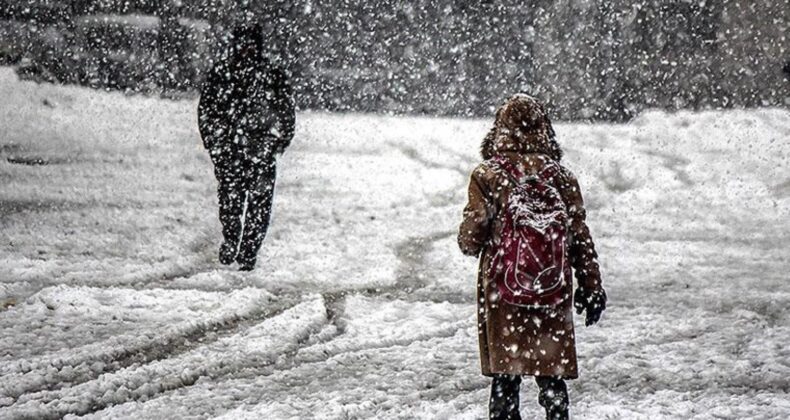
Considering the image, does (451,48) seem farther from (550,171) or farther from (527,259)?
(527,259)

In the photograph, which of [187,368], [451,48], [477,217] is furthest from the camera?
[451,48]

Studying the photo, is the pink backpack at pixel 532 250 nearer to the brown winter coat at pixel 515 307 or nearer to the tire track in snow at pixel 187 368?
the brown winter coat at pixel 515 307

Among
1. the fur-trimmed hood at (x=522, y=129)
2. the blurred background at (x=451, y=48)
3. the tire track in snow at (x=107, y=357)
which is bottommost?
the tire track in snow at (x=107, y=357)

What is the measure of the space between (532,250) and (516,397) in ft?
2.32

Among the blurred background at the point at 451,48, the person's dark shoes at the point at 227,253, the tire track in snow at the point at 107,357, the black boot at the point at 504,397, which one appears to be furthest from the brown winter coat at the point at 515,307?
the blurred background at the point at 451,48

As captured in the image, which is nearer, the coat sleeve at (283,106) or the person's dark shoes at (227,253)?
the coat sleeve at (283,106)

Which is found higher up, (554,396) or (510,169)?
(510,169)

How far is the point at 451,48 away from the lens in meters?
18.2

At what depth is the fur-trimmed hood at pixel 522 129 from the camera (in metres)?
3.39

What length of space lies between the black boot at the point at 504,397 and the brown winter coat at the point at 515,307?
0.11m

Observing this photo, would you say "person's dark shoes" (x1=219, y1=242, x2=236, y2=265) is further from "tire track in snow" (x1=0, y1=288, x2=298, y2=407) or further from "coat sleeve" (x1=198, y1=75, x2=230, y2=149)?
"tire track in snow" (x1=0, y1=288, x2=298, y2=407)

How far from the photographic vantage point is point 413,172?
572 inches

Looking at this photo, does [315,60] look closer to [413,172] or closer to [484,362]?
[413,172]

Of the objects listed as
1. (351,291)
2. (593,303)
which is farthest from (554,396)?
(351,291)
